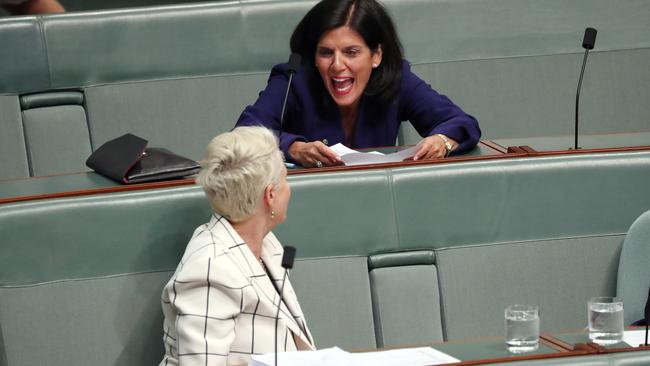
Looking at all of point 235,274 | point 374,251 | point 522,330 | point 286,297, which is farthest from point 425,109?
point 522,330

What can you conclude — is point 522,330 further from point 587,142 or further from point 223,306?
point 587,142

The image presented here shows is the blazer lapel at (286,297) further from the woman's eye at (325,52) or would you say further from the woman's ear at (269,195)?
the woman's eye at (325,52)

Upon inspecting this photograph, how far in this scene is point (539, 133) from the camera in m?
3.08

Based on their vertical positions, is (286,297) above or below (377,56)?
below

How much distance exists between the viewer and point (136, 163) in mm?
1999

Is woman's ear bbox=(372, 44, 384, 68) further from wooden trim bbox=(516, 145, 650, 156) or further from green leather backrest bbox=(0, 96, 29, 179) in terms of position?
green leather backrest bbox=(0, 96, 29, 179)

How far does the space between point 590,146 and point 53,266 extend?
3.50 feet

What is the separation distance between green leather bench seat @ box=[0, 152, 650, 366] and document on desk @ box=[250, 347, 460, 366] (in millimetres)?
457

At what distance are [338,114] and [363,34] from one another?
0.63ft

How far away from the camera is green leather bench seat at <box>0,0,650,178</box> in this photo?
9.23 feet

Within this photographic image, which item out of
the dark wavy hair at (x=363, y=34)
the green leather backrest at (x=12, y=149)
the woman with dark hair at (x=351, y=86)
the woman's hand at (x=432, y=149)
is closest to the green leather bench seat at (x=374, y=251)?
the woman's hand at (x=432, y=149)

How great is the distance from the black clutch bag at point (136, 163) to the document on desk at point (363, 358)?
0.57 m

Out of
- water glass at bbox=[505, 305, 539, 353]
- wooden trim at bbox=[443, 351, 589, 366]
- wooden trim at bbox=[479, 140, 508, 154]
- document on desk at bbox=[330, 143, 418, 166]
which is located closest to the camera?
wooden trim at bbox=[443, 351, 589, 366]

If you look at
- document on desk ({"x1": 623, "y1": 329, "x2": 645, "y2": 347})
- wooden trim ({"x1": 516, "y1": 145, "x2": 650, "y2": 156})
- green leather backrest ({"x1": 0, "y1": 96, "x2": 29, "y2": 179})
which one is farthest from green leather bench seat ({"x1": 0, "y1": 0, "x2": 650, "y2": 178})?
document on desk ({"x1": 623, "y1": 329, "x2": 645, "y2": 347})
